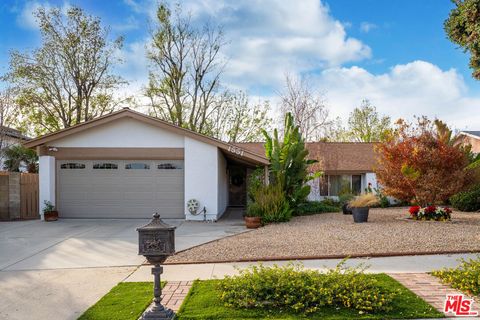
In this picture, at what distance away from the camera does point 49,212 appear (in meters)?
13.9

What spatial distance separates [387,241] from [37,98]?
75.0ft

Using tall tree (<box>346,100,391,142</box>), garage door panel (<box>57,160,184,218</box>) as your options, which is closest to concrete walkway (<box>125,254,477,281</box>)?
garage door panel (<box>57,160,184,218</box>)

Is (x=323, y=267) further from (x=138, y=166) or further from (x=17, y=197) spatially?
(x=17, y=197)

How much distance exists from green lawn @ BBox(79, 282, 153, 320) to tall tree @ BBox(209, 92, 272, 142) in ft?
83.3

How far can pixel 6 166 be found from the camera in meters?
21.5

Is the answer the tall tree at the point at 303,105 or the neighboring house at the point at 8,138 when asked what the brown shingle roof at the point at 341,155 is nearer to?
the tall tree at the point at 303,105

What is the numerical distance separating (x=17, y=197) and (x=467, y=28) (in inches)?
664

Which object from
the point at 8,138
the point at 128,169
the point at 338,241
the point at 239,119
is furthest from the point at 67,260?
the point at 239,119

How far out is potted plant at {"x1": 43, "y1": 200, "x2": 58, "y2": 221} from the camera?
1393cm

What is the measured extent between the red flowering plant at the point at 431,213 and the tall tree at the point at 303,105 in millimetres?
10592

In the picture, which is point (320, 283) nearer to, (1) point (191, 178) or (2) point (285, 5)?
(2) point (285, 5)

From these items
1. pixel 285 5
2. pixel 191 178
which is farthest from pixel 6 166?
pixel 285 5

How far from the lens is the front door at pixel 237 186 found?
77.7 feet

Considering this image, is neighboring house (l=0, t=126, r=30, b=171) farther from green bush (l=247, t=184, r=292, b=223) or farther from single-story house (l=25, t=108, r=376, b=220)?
green bush (l=247, t=184, r=292, b=223)
